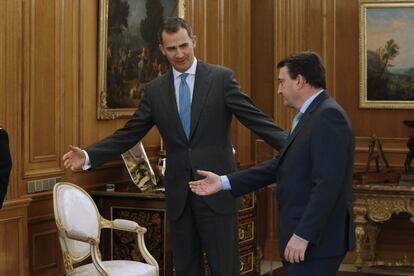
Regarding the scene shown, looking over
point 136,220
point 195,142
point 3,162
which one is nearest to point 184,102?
point 195,142

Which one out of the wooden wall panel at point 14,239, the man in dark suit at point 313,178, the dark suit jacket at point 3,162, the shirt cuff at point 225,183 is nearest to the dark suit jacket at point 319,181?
the man in dark suit at point 313,178

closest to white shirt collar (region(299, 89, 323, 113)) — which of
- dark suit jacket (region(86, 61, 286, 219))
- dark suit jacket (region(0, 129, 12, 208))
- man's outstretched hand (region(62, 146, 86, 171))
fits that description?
dark suit jacket (region(86, 61, 286, 219))

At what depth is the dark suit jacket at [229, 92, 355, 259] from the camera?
3.55 m

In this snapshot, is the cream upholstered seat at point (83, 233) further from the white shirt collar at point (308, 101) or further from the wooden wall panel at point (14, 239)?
the white shirt collar at point (308, 101)

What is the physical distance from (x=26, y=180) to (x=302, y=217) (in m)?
2.64

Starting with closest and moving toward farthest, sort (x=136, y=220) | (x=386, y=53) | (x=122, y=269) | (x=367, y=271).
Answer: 1. (x=122, y=269)
2. (x=136, y=220)
3. (x=367, y=271)
4. (x=386, y=53)

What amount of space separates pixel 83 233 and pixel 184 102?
132cm

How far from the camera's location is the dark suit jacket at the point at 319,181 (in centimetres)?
355

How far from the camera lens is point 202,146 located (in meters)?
4.68

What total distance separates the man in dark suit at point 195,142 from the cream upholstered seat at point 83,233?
0.82 m

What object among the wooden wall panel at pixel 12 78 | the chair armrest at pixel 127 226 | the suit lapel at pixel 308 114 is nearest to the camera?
the suit lapel at pixel 308 114

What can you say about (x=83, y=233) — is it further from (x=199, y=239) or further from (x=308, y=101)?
(x=308, y=101)

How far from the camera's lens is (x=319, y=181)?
3551mm

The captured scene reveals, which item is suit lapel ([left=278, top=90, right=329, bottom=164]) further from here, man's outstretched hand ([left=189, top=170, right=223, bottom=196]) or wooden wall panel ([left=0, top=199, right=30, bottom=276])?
wooden wall panel ([left=0, top=199, right=30, bottom=276])
